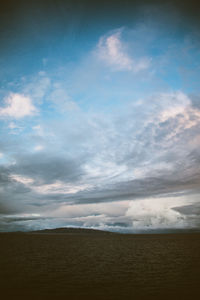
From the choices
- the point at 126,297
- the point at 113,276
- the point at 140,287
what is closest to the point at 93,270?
the point at 113,276

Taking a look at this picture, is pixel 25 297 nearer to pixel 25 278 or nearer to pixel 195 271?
pixel 25 278

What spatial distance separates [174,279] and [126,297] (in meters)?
8.66

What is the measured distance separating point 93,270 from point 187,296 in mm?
15146

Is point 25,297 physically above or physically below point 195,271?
above

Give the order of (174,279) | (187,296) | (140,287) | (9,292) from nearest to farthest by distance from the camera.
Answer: (187,296)
(9,292)
(140,287)
(174,279)

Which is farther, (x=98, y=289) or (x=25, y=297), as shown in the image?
(x=98, y=289)

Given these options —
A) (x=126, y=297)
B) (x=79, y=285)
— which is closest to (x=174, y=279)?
(x=126, y=297)

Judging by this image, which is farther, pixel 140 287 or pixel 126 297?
pixel 140 287

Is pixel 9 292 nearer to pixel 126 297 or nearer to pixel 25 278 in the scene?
pixel 25 278

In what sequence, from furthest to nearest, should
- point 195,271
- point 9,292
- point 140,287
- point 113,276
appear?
point 195,271
point 113,276
point 140,287
point 9,292

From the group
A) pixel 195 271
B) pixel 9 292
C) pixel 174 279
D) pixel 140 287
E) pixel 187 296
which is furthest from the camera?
pixel 195 271

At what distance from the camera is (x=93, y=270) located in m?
29.2

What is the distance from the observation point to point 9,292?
62.1 feet

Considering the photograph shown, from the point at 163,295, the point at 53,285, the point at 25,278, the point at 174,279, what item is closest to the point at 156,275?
the point at 174,279
